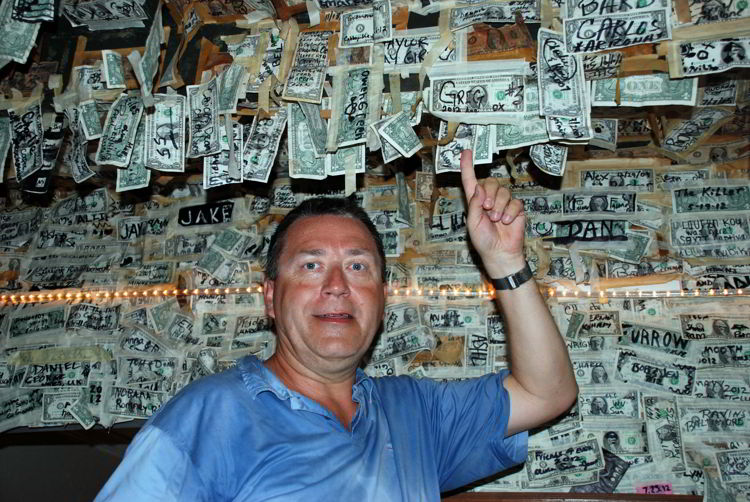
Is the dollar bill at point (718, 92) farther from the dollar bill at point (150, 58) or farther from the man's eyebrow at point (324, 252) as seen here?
the dollar bill at point (150, 58)

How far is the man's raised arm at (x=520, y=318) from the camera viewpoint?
1383mm

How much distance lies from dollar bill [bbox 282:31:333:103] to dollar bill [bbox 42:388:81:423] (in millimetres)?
1426

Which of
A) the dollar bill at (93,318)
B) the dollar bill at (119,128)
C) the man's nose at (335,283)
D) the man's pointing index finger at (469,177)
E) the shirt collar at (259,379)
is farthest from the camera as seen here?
the dollar bill at (93,318)

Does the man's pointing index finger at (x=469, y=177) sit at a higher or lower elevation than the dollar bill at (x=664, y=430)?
higher

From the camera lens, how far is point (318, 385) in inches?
53.7

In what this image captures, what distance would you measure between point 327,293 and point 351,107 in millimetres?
550

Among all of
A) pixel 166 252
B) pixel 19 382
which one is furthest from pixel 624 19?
pixel 19 382

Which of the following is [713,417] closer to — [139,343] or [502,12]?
[502,12]

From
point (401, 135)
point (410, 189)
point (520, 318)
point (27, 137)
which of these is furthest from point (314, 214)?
point (27, 137)

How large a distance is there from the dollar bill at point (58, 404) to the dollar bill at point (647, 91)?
6.57 ft

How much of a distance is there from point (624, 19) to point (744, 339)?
1066 millimetres

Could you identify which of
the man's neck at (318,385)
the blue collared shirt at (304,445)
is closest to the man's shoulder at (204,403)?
the blue collared shirt at (304,445)

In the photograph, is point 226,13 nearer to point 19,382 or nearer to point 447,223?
point 447,223

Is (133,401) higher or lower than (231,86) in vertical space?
lower
